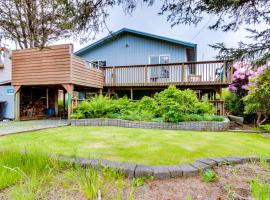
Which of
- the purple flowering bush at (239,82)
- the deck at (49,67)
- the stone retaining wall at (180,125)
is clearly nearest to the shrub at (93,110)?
the stone retaining wall at (180,125)

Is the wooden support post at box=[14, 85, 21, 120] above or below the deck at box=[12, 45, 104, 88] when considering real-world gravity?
below

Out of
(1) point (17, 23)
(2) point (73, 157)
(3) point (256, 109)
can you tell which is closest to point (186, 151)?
(2) point (73, 157)

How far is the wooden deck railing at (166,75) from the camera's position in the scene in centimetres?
1109

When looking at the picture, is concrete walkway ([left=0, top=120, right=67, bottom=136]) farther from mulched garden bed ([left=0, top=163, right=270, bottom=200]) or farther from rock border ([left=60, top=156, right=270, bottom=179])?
mulched garden bed ([left=0, top=163, right=270, bottom=200])

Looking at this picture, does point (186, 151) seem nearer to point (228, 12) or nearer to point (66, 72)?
point (228, 12)

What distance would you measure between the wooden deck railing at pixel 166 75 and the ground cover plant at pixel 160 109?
2.33 m

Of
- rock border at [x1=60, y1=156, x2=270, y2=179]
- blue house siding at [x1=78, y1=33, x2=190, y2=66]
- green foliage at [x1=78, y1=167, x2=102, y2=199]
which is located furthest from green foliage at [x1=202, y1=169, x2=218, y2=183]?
blue house siding at [x1=78, y1=33, x2=190, y2=66]

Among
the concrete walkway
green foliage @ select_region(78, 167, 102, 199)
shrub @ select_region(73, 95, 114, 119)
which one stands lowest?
the concrete walkway

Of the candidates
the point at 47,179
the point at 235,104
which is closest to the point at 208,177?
the point at 47,179

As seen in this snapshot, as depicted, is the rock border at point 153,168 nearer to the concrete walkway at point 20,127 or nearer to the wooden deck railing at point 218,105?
the concrete walkway at point 20,127

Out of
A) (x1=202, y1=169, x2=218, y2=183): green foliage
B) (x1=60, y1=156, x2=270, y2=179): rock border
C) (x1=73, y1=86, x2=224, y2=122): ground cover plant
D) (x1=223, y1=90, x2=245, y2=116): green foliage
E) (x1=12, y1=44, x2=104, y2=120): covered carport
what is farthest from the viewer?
(x1=223, y1=90, x2=245, y2=116): green foliage

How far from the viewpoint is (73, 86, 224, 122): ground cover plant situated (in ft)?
27.0

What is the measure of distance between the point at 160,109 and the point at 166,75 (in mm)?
4167

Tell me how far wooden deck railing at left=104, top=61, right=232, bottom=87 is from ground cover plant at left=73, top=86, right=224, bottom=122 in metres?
2.33
